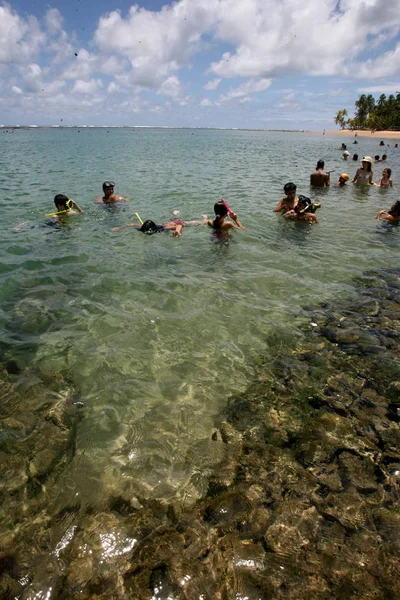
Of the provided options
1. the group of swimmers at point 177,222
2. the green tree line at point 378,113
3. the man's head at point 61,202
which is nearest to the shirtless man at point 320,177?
the group of swimmers at point 177,222

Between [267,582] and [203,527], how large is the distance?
592 millimetres

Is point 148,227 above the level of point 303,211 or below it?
below

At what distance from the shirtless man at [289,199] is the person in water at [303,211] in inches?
9.2

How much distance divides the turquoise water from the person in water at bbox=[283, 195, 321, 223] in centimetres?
42

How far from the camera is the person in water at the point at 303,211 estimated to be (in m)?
10.5

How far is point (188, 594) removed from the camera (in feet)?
7.54

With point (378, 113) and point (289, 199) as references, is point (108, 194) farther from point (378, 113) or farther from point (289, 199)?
point (378, 113)

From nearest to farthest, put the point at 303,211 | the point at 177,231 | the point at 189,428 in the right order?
1. the point at 189,428
2. the point at 177,231
3. the point at 303,211

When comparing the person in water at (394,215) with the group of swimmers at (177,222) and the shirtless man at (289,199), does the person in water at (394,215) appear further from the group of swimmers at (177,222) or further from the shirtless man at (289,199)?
the group of swimmers at (177,222)

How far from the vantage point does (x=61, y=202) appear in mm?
10633

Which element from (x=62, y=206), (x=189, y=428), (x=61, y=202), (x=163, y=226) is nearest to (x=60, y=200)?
(x=61, y=202)

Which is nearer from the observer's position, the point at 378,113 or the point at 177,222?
the point at 177,222

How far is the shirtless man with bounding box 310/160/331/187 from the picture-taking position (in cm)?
1598

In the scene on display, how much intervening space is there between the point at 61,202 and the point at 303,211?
7806 millimetres
